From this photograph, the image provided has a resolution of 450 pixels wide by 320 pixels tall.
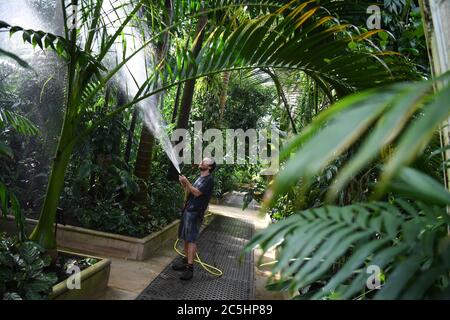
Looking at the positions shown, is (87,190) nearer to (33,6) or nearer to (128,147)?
(128,147)

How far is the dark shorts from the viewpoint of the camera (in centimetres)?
330

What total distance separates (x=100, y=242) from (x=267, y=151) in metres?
2.50

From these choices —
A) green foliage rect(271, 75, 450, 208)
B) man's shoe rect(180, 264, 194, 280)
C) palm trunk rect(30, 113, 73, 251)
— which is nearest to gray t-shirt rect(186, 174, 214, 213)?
man's shoe rect(180, 264, 194, 280)

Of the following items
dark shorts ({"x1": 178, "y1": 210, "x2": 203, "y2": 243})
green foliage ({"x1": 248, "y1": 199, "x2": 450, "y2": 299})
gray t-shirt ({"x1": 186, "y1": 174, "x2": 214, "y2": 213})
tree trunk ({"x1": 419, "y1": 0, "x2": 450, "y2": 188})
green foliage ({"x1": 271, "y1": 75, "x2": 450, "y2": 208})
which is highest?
tree trunk ({"x1": 419, "y1": 0, "x2": 450, "y2": 188})

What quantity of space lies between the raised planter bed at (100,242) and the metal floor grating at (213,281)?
34cm

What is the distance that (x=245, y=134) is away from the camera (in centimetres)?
1081

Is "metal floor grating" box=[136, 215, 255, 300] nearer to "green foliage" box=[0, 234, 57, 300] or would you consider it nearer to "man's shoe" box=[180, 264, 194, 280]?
"man's shoe" box=[180, 264, 194, 280]

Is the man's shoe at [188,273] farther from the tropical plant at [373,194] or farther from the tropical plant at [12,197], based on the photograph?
the tropical plant at [373,194]

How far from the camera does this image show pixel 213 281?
3.24 meters

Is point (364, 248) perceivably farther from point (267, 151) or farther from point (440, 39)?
point (267, 151)

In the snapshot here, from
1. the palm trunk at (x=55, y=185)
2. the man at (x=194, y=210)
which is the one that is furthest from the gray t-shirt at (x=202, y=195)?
the palm trunk at (x=55, y=185)

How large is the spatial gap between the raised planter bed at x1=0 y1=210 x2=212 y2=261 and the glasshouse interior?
1 cm

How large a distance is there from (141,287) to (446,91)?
109 inches

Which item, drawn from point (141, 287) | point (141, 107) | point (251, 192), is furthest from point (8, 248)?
point (141, 107)
